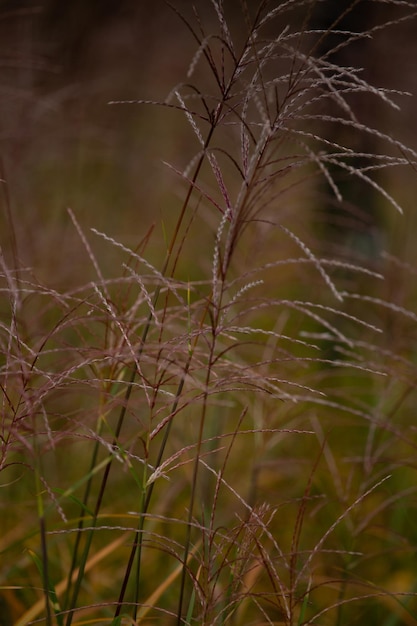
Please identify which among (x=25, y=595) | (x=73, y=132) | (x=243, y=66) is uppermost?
(x=243, y=66)

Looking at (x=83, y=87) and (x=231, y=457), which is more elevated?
(x=83, y=87)

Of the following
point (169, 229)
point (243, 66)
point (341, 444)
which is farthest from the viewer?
point (169, 229)

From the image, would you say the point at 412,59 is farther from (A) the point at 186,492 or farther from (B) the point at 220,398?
(A) the point at 186,492

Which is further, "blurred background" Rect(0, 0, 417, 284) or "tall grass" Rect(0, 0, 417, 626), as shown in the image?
"blurred background" Rect(0, 0, 417, 284)

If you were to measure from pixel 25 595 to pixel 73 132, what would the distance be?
2.06 m

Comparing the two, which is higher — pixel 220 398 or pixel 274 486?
pixel 220 398

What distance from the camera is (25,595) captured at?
1.62 m

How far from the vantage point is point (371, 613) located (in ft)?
5.88

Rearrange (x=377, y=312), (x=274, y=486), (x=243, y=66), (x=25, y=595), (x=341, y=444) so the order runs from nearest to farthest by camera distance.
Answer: (x=243, y=66)
(x=25, y=595)
(x=274, y=486)
(x=341, y=444)
(x=377, y=312)

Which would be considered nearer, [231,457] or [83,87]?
[231,457]

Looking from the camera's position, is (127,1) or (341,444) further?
(127,1)

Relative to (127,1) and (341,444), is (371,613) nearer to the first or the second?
(341,444)

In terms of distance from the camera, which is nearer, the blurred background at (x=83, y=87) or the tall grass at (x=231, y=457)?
the tall grass at (x=231, y=457)

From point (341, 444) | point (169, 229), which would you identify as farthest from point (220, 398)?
point (169, 229)
